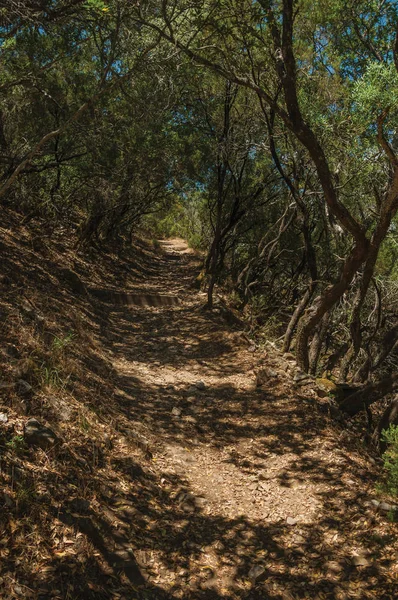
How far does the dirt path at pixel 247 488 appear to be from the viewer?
404 centimetres

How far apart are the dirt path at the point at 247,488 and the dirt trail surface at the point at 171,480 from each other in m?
0.02

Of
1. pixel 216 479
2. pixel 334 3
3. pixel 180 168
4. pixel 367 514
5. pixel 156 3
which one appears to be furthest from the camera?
pixel 180 168

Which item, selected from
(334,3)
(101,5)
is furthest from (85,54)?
(334,3)

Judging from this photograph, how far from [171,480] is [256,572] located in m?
1.41

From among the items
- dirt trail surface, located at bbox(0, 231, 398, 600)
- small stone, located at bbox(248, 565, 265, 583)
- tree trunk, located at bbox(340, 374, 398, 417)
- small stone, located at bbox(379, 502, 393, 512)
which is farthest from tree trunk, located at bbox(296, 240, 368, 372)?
small stone, located at bbox(248, 565, 265, 583)

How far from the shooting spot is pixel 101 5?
6109mm

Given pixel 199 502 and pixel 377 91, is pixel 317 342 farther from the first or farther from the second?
pixel 377 91

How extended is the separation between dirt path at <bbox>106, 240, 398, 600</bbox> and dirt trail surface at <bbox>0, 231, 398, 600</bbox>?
0.02 meters

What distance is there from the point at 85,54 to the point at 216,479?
8951mm

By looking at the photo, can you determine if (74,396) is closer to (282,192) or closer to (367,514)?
(367,514)

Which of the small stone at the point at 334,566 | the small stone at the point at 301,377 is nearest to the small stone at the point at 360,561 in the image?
the small stone at the point at 334,566

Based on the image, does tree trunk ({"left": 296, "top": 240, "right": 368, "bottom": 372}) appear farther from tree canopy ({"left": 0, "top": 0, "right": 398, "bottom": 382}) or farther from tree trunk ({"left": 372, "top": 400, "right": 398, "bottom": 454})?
tree trunk ({"left": 372, "top": 400, "right": 398, "bottom": 454})

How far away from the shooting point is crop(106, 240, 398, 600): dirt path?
4.04m

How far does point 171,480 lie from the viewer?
521 cm
